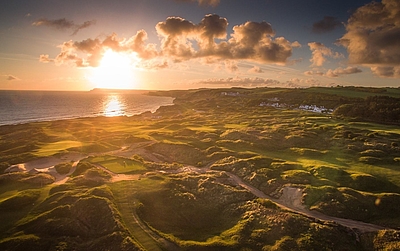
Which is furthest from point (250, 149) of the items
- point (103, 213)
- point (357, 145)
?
point (103, 213)

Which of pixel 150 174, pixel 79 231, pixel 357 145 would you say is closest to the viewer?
pixel 79 231

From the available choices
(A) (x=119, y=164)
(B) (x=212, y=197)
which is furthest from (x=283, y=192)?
(A) (x=119, y=164)

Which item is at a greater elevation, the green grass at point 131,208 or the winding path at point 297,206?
the green grass at point 131,208

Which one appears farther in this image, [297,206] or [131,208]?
[297,206]

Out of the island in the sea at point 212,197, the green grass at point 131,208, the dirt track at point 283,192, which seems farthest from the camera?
the dirt track at point 283,192

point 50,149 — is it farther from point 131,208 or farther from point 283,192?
point 283,192

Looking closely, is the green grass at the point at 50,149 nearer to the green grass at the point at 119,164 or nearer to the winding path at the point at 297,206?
the green grass at the point at 119,164

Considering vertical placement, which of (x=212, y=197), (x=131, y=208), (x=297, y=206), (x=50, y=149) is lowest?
(x=297, y=206)

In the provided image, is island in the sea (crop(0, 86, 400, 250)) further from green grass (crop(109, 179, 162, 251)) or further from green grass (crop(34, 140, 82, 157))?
green grass (crop(34, 140, 82, 157))

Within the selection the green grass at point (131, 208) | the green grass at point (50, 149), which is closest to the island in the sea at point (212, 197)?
the green grass at point (131, 208)

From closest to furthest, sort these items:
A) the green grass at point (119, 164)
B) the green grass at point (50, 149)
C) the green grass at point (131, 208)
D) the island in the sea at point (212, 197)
→ the green grass at point (131, 208) < the island in the sea at point (212, 197) < the green grass at point (119, 164) < the green grass at point (50, 149)

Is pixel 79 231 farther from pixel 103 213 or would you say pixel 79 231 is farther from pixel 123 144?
pixel 123 144
